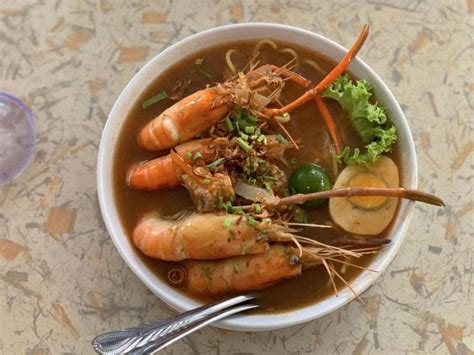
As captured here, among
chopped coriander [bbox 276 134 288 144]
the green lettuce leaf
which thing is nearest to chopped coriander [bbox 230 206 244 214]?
chopped coriander [bbox 276 134 288 144]

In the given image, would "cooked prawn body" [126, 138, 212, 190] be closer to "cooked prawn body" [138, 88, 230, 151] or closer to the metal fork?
"cooked prawn body" [138, 88, 230, 151]

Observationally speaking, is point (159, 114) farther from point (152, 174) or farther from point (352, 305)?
point (352, 305)

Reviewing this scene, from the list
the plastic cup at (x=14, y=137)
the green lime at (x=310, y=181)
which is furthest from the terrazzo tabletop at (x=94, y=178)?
the green lime at (x=310, y=181)

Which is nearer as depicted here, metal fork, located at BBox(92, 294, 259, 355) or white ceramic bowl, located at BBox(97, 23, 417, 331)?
metal fork, located at BBox(92, 294, 259, 355)

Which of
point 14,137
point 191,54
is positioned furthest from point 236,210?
point 14,137

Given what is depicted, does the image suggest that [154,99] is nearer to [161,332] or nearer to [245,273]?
[245,273]

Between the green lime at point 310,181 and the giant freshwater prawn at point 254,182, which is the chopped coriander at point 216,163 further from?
the green lime at point 310,181

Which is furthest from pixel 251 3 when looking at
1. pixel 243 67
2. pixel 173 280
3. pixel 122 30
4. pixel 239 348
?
pixel 239 348
